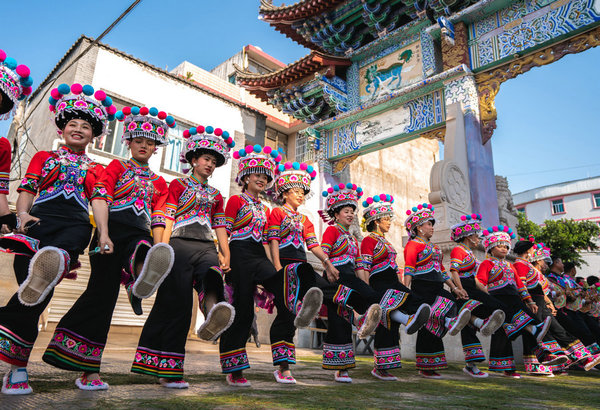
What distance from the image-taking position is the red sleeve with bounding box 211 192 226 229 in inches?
140

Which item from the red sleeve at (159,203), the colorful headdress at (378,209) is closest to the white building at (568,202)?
the colorful headdress at (378,209)

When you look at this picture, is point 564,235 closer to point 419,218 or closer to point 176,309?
point 419,218

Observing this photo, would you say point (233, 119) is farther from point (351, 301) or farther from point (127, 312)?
point (351, 301)

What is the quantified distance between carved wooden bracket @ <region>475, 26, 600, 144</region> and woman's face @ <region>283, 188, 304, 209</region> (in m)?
7.77

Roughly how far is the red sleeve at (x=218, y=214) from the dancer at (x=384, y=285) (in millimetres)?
1782

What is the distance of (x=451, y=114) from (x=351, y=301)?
26.6 feet

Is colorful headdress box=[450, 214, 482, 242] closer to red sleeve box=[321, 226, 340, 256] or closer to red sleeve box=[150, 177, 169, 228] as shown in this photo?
red sleeve box=[321, 226, 340, 256]

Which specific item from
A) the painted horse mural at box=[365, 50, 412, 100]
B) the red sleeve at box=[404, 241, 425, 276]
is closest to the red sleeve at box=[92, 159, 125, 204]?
the red sleeve at box=[404, 241, 425, 276]

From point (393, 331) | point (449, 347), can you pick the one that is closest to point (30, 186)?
point (393, 331)

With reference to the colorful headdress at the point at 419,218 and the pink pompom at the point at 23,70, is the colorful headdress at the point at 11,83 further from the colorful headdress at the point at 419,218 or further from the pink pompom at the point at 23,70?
the colorful headdress at the point at 419,218

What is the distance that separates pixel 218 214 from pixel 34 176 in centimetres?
137

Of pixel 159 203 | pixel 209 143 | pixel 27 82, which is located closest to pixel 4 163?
pixel 27 82

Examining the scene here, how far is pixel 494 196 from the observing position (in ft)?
33.2

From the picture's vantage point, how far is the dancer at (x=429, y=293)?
458 cm
